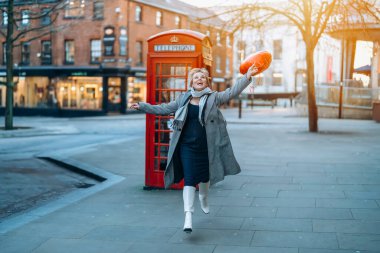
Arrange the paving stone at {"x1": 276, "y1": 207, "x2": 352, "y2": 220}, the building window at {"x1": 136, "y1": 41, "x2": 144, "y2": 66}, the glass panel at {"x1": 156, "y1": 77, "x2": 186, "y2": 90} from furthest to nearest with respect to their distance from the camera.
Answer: the building window at {"x1": 136, "y1": 41, "x2": 144, "y2": 66}, the glass panel at {"x1": 156, "y1": 77, "x2": 186, "y2": 90}, the paving stone at {"x1": 276, "y1": 207, "x2": 352, "y2": 220}

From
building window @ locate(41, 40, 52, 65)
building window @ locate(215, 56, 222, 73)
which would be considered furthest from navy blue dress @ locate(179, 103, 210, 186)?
building window @ locate(215, 56, 222, 73)

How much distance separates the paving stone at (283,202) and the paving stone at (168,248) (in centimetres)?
228

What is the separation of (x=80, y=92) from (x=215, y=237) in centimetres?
3731

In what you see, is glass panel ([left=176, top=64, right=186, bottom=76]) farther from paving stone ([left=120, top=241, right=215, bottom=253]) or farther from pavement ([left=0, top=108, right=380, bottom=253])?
paving stone ([left=120, top=241, right=215, bottom=253])

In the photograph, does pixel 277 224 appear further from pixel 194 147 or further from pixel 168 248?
pixel 168 248

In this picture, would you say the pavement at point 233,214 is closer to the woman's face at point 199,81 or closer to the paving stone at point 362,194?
the paving stone at point 362,194

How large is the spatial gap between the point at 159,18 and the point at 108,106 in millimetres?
8885

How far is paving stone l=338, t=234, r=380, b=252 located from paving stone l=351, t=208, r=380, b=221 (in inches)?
36.7

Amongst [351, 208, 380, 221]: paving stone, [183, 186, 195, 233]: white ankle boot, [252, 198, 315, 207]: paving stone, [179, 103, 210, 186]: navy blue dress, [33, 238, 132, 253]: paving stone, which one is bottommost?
[33, 238, 132, 253]: paving stone

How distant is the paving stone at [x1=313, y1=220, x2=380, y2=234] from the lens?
6.39m

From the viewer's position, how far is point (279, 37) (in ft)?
221

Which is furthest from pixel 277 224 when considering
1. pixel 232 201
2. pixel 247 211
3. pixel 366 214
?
pixel 232 201

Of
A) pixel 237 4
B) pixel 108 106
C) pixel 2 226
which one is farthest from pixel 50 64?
pixel 2 226

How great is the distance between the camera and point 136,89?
141ft
